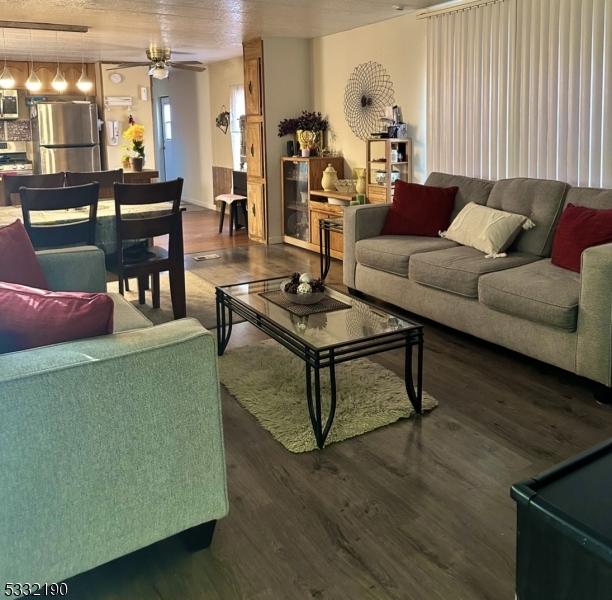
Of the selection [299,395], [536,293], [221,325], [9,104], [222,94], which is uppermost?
[222,94]

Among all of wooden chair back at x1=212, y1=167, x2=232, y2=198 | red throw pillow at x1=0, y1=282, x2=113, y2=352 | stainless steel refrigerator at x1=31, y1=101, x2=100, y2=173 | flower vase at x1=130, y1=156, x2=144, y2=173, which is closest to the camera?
red throw pillow at x1=0, y1=282, x2=113, y2=352

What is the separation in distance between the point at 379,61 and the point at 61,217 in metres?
3.46

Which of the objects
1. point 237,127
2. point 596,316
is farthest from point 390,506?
point 237,127

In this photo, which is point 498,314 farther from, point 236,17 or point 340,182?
point 236,17

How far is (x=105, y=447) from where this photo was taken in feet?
5.77

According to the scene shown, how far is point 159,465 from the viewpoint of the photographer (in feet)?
6.09

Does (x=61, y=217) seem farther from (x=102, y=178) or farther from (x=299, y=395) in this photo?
(x=299, y=395)

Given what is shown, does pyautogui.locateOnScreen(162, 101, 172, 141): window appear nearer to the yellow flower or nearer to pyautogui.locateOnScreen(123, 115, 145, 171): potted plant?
pyautogui.locateOnScreen(123, 115, 145, 171): potted plant

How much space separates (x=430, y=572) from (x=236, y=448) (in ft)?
3.44

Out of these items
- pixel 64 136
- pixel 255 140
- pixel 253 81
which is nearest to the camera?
pixel 253 81

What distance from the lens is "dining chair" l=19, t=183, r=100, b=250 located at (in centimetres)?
380

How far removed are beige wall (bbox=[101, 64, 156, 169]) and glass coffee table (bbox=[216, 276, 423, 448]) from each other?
676 centimetres

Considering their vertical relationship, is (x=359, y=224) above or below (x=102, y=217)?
below

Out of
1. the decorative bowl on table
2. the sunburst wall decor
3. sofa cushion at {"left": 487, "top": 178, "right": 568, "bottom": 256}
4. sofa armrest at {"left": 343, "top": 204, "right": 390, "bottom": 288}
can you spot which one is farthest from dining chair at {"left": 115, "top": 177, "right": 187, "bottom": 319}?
the sunburst wall decor
